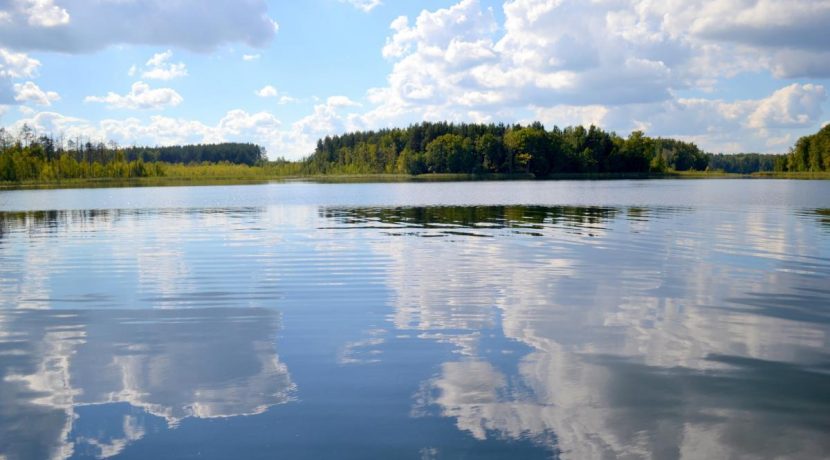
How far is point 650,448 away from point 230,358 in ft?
22.3

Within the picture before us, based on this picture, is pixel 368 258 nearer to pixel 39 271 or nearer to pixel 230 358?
pixel 39 271

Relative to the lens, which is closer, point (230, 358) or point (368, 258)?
point (230, 358)

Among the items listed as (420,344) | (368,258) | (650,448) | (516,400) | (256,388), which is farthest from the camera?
(368,258)

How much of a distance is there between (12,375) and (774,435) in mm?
10830

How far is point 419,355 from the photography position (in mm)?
10758

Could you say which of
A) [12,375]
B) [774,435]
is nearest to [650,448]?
[774,435]

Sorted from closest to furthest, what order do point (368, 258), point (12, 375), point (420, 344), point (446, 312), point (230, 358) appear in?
1. point (12, 375)
2. point (230, 358)
3. point (420, 344)
4. point (446, 312)
5. point (368, 258)

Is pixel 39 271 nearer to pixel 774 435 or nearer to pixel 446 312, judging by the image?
pixel 446 312

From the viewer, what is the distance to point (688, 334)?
39.9ft

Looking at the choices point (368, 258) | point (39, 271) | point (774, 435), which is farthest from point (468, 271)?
point (39, 271)

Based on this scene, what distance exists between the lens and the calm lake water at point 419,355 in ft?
24.6

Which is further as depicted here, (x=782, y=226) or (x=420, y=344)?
(x=782, y=226)

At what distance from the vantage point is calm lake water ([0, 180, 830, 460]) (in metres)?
7.50

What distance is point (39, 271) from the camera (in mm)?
21031
